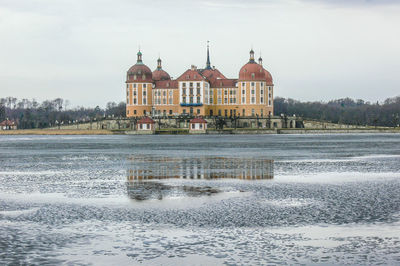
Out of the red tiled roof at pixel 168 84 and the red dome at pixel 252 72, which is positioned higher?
the red dome at pixel 252 72

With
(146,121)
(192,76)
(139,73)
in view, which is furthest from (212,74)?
(146,121)

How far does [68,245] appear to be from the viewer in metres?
14.0

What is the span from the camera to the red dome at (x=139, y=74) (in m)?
141

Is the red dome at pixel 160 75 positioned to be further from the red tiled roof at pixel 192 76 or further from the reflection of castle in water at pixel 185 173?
the reflection of castle in water at pixel 185 173

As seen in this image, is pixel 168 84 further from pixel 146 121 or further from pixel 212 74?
pixel 146 121

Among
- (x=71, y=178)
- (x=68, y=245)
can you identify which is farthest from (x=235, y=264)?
(x=71, y=178)

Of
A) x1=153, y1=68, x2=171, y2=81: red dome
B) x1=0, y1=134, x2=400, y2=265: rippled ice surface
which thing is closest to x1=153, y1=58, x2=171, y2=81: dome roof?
x1=153, y1=68, x2=171, y2=81: red dome

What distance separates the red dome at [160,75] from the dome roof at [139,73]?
771 cm

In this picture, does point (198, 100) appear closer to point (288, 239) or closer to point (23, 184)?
point (23, 184)

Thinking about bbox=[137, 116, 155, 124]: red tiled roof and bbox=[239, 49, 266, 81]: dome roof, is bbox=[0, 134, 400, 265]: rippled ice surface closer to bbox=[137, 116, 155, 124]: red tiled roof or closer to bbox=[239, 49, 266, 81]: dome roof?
bbox=[137, 116, 155, 124]: red tiled roof

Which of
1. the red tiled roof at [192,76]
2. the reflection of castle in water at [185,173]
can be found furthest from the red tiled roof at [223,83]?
the reflection of castle in water at [185,173]

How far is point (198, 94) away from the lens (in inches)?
5413

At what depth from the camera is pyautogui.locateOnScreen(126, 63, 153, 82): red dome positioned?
141 m

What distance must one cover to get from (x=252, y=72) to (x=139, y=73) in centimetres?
2835
